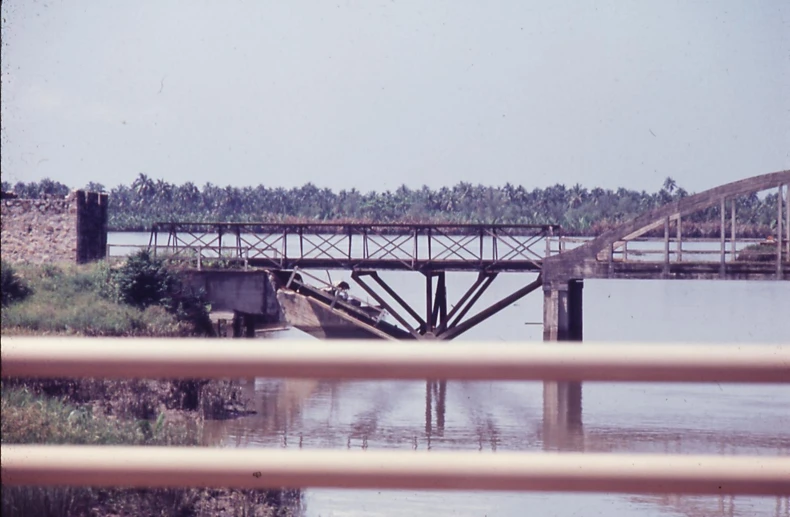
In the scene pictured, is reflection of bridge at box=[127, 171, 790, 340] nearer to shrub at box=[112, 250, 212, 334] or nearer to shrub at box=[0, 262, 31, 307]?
shrub at box=[112, 250, 212, 334]

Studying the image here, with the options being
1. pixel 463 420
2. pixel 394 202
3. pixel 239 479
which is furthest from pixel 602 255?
pixel 394 202

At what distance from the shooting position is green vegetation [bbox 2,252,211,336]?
41.8 feet

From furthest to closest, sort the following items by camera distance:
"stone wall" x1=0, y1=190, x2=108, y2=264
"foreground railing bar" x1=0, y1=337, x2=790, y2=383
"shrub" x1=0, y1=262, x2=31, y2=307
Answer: "stone wall" x1=0, y1=190, x2=108, y2=264
"shrub" x1=0, y1=262, x2=31, y2=307
"foreground railing bar" x1=0, y1=337, x2=790, y2=383

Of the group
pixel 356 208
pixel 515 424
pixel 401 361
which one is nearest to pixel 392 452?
pixel 401 361

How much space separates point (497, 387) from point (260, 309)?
6.60 meters

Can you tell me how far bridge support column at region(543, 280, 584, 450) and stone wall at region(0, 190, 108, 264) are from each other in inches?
480

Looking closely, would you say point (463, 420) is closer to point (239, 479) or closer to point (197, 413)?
point (197, 413)

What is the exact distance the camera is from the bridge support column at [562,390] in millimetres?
15109

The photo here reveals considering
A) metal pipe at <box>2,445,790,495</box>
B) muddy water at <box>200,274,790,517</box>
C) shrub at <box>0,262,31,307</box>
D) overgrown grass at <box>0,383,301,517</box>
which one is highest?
shrub at <box>0,262,31,307</box>

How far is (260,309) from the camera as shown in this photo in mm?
22516

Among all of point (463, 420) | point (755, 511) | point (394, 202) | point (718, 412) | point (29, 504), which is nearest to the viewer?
point (29, 504)

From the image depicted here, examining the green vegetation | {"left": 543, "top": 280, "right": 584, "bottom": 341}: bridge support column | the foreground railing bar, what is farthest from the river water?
the foreground railing bar

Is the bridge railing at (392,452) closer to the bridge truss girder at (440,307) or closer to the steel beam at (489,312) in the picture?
the steel beam at (489,312)

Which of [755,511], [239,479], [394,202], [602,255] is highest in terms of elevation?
[394,202]
